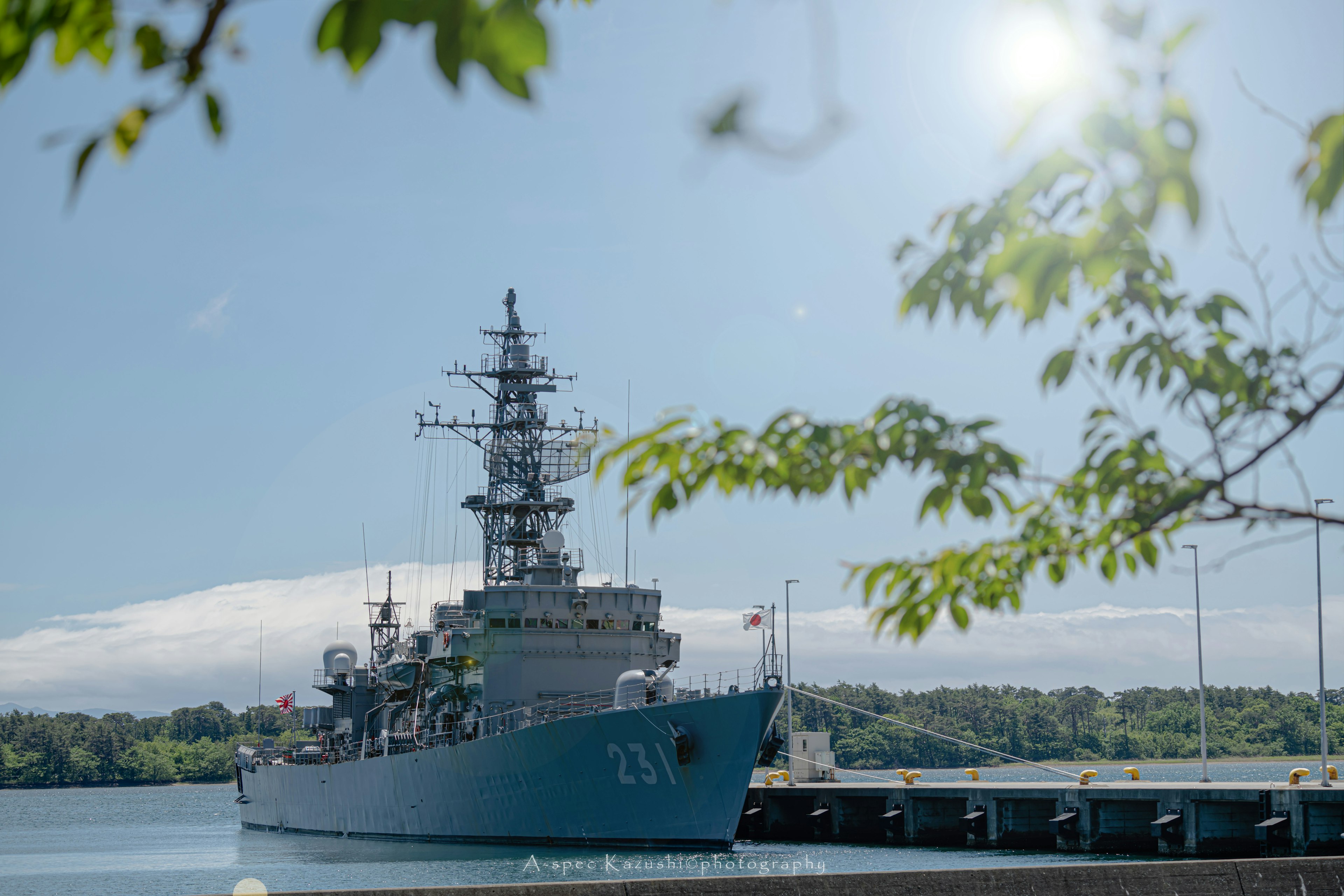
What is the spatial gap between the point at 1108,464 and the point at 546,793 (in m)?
28.3

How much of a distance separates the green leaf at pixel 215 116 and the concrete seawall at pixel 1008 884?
673 centimetres

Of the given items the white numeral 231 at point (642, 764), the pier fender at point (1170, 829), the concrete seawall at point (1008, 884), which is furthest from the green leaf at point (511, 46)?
the pier fender at point (1170, 829)

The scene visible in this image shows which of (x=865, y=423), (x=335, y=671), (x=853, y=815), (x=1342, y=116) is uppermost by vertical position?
(x=1342, y=116)

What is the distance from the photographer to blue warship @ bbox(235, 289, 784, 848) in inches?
1099

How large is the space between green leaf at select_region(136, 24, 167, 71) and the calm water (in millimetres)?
12314

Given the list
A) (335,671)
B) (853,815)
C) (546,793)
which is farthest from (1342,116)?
(335,671)

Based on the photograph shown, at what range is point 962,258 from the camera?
3902mm

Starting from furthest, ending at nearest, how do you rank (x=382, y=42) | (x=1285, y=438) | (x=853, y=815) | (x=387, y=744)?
(x=387, y=744), (x=853, y=815), (x=1285, y=438), (x=382, y=42)

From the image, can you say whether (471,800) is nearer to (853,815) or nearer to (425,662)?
(425,662)

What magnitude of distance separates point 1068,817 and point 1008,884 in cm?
2327

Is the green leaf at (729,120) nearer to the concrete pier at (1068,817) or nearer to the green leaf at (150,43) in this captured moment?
the green leaf at (150,43)

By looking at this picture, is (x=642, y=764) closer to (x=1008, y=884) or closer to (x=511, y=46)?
(x=1008, y=884)

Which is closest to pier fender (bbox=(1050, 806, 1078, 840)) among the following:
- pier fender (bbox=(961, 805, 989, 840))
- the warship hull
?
pier fender (bbox=(961, 805, 989, 840))

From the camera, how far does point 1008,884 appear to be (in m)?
9.77
